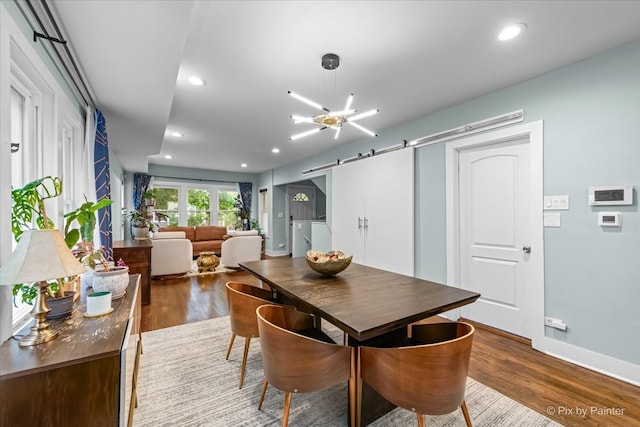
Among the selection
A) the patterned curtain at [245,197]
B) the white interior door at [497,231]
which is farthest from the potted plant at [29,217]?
the patterned curtain at [245,197]

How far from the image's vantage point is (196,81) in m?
2.65

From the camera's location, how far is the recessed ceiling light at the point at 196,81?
8.53 feet

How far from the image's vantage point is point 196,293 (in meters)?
4.14

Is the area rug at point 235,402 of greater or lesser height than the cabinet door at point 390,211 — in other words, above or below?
below

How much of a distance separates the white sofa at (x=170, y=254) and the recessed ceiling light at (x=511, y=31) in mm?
5359

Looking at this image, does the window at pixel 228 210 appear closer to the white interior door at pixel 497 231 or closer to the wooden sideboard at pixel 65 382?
the white interior door at pixel 497 231

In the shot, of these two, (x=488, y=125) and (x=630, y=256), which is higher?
(x=488, y=125)

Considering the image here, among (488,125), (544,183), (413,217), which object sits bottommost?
(413,217)

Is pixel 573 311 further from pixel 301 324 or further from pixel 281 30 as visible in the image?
pixel 281 30

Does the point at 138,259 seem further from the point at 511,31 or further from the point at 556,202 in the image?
the point at 556,202

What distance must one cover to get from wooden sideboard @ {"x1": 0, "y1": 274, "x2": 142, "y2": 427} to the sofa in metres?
6.08

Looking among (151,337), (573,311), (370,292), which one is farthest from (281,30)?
(573,311)

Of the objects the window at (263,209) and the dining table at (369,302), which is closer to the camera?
the dining table at (369,302)

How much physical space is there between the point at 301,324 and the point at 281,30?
2042mm
